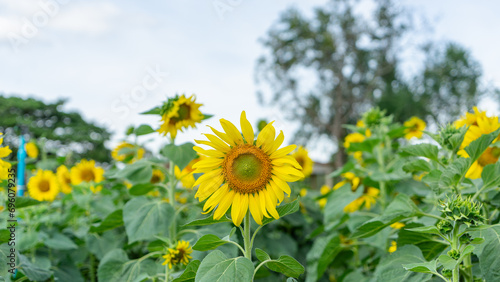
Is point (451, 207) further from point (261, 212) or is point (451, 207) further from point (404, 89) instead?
point (404, 89)

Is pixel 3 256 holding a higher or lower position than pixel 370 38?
lower

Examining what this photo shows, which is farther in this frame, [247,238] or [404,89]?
[404,89]

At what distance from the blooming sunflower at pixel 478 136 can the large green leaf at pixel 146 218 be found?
45.9 inches

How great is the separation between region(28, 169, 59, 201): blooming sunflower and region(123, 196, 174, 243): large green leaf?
3.87 ft

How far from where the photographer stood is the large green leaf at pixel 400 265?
50.4 inches

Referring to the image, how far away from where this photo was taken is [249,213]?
112cm

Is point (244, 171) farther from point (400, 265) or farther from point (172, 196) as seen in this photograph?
point (172, 196)

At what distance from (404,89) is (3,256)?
64.0 ft

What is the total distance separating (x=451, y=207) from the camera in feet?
3.61

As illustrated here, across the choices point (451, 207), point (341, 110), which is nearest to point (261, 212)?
point (451, 207)

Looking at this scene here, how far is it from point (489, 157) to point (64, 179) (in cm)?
259

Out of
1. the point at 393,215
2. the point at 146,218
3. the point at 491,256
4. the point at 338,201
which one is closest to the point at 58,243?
the point at 146,218

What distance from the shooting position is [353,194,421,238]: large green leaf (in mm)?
1389

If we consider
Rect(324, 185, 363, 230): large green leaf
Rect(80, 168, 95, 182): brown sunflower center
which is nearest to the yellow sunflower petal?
Rect(324, 185, 363, 230): large green leaf
